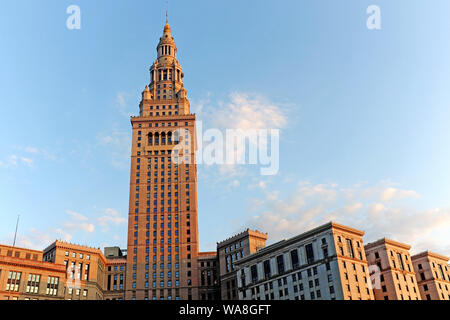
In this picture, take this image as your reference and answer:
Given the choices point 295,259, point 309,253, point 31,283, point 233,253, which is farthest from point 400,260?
point 31,283

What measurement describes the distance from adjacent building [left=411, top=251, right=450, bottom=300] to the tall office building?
71.6m

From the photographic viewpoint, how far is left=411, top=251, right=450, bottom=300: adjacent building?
470 ft

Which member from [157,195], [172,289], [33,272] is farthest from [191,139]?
[33,272]

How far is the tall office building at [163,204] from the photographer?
151250 millimetres

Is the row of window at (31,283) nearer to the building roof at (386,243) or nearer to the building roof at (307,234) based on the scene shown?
the building roof at (307,234)

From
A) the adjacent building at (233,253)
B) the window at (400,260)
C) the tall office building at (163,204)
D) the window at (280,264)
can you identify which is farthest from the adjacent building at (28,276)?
the window at (400,260)

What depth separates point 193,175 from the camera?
167125 mm

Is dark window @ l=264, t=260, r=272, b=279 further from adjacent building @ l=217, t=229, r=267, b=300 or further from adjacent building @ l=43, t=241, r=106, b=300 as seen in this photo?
adjacent building @ l=43, t=241, r=106, b=300

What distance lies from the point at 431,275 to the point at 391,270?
26.4 metres

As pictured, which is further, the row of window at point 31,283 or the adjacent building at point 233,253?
the adjacent building at point 233,253

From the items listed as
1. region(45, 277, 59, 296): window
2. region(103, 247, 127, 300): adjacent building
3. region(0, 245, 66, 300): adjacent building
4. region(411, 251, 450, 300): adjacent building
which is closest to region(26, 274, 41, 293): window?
region(0, 245, 66, 300): adjacent building

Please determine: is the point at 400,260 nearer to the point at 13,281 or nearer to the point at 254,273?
the point at 254,273

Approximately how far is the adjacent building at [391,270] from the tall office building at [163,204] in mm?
56145
